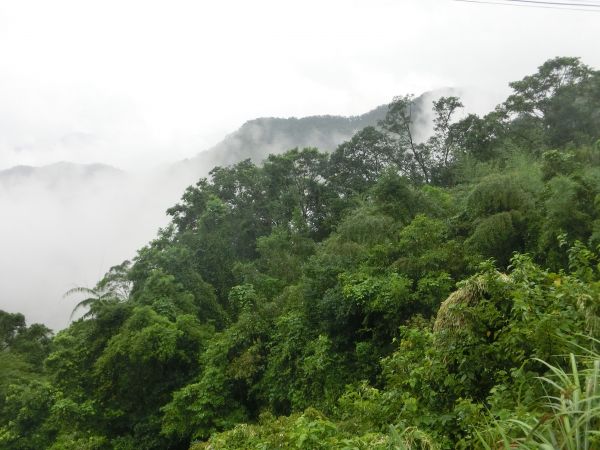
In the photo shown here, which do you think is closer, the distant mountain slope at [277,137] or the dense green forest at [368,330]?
the dense green forest at [368,330]

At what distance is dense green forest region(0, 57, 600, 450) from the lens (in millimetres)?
3215

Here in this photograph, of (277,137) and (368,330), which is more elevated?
(277,137)

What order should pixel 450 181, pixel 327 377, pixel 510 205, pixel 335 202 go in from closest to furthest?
1. pixel 327 377
2. pixel 510 205
3. pixel 335 202
4. pixel 450 181

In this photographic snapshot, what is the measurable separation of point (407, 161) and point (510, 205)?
54.9 ft

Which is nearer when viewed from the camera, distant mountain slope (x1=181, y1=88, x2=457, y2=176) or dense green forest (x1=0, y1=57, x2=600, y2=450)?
dense green forest (x1=0, y1=57, x2=600, y2=450)

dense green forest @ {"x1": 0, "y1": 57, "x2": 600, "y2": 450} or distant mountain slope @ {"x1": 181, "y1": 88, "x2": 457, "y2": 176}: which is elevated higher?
distant mountain slope @ {"x1": 181, "y1": 88, "x2": 457, "y2": 176}

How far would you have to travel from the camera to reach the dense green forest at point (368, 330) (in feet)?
10.5

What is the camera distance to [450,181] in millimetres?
24328

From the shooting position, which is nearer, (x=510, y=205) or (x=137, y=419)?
(x=510, y=205)

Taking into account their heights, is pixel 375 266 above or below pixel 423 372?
above

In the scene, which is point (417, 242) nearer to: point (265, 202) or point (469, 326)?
point (469, 326)

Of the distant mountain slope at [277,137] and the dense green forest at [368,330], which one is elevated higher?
the distant mountain slope at [277,137]

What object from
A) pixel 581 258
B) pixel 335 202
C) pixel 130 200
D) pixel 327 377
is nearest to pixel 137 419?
pixel 327 377

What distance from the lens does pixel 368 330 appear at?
9234mm
